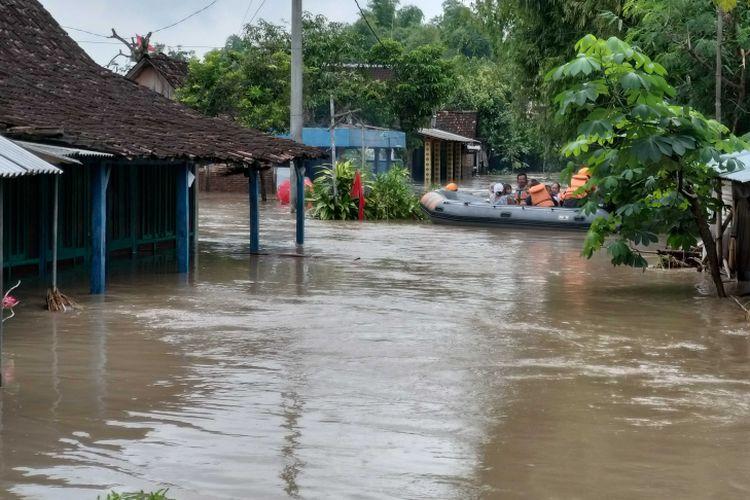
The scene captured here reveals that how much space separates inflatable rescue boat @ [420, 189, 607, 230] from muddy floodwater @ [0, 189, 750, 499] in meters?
10.2

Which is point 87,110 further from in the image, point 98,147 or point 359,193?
point 359,193

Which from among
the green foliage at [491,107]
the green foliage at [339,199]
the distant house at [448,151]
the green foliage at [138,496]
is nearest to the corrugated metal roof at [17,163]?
the green foliage at [138,496]

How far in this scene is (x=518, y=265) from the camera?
22.8 metres

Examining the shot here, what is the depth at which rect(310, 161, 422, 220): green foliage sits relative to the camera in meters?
34.4

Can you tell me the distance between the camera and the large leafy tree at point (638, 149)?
14.8m

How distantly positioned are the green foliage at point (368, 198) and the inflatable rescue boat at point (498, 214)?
4.83ft

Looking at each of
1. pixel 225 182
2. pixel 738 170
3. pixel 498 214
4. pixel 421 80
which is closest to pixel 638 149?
pixel 738 170

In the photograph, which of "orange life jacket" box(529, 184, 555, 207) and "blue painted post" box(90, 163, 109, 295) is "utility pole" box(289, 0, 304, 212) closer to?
"orange life jacket" box(529, 184, 555, 207)

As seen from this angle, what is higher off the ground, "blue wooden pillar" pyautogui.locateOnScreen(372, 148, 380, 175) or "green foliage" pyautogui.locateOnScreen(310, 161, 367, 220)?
"blue wooden pillar" pyautogui.locateOnScreen(372, 148, 380, 175)

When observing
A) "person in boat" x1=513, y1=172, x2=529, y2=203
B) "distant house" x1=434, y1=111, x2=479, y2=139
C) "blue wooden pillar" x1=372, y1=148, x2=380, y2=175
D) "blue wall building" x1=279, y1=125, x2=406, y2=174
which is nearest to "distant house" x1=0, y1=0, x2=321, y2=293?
"person in boat" x1=513, y1=172, x2=529, y2=203

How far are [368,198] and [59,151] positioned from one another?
65.5 feet

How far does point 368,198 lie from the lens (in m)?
35.1

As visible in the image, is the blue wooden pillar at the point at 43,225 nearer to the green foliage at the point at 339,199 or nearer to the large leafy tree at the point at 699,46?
the large leafy tree at the point at 699,46

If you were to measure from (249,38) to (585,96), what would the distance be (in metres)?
29.1
